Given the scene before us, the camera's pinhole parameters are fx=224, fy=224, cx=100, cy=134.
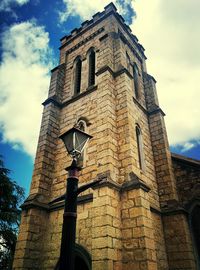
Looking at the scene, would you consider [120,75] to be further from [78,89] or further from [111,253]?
[111,253]

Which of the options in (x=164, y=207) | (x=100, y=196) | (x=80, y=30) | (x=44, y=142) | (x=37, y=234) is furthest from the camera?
(x=80, y=30)

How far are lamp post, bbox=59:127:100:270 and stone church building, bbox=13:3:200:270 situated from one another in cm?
130

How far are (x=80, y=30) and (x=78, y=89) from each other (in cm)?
511

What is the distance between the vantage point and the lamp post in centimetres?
278

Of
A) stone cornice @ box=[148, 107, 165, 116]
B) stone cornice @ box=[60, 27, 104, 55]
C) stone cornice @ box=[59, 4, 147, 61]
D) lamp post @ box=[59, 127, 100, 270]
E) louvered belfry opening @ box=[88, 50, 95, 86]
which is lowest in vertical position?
A: lamp post @ box=[59, 127, 100, 270]

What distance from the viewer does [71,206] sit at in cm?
315

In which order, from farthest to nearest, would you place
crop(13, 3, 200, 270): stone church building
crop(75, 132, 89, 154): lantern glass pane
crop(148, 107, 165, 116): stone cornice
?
crop(148, 107, 165, 116): stone cornice, crop(13, 3, 200, 270): stone church building, crop(75, 132, 89, 154): lantern glass pane

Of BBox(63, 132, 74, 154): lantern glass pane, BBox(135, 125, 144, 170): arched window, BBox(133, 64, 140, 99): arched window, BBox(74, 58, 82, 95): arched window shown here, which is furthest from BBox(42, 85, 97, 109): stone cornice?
BBox(63, 132, 74, 154): lantern glass pane

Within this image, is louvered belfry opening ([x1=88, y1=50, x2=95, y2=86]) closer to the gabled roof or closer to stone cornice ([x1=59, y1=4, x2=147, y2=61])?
stone cornice ([x1=59, y1=4, x2=147, y2=61])

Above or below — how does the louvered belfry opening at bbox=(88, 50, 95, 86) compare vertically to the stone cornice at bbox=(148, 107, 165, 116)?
above

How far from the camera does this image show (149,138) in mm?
10500

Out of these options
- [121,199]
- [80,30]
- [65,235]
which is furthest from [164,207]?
[80,30]

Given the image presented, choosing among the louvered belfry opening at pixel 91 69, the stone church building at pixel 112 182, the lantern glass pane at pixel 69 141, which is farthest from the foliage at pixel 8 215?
the lantern glass pane at pixel 69 141

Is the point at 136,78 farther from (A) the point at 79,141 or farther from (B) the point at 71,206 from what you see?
(B) the point at 71,206
